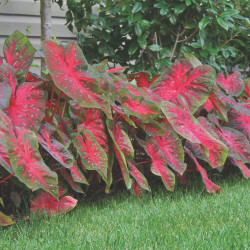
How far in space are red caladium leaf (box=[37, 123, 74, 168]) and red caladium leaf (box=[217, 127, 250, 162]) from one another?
41.2 inches

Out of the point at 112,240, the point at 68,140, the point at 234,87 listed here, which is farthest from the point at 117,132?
the point at 234,87

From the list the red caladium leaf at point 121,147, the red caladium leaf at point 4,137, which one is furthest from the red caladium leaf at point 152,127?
the red caladium leaf at point 4,137

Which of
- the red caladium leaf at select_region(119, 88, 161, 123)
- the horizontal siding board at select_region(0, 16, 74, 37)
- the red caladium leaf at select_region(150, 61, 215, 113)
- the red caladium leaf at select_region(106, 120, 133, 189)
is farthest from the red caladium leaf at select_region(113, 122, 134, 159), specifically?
the horizontal siding board at select_region(0, 16, 74, 37)

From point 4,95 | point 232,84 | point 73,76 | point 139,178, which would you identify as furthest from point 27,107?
point 232,84

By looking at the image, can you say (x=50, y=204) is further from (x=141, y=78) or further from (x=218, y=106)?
(x=218, y=106)

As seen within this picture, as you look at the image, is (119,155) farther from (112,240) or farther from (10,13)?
(10,13)

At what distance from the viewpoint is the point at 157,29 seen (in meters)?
4.02

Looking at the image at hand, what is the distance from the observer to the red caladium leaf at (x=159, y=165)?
2055 mm

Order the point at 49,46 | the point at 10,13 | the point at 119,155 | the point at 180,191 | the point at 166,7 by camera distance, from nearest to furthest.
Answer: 1. the point at 49,46
2. the point at 119,155
3. the point at 180,191
4. the point at 166,7
5. the point at 10,13

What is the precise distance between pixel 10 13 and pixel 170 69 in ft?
9.41

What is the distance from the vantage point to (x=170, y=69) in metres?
2.38

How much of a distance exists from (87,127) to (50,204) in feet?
1.26

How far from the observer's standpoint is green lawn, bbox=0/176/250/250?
4.75ft

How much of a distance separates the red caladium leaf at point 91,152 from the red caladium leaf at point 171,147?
1.36 ft
